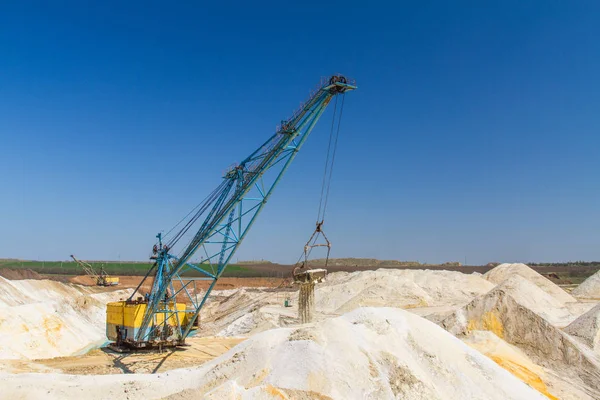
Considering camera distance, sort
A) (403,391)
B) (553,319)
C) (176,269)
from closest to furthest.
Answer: (403,391) < (176,269) < (553,319)

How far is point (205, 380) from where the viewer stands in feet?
35.1

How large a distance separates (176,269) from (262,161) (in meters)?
6.63

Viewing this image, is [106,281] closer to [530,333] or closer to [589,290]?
[530,333]

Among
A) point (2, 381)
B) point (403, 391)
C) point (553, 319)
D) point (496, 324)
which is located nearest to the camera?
point (403, 391)

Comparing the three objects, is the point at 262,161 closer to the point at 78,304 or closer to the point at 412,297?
the point at 412,297

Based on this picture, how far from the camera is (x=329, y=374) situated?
32.3 ft

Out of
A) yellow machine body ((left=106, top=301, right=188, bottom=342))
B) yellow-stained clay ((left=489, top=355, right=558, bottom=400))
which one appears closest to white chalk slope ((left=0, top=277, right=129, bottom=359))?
yellow machine body ((left=106, top=301, right=188, bottom=342))

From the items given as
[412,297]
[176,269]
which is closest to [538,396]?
[176,269]

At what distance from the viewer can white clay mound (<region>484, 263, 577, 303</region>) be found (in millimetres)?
36625

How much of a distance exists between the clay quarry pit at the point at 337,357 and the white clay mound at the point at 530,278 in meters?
5.28

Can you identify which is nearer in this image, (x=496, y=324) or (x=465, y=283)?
(x=496, y=324)

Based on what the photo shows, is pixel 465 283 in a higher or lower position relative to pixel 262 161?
lower

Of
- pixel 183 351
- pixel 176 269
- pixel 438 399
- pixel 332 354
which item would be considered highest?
pixel 176 269

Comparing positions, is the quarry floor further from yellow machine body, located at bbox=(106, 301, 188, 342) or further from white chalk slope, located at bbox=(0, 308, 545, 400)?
white chalk slope, located at bbox=(0, 308, 545, 400)
